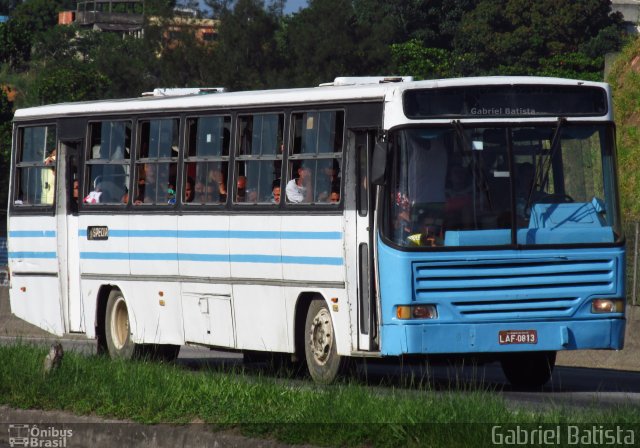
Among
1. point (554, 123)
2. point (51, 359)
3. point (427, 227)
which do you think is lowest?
point (51, 359)

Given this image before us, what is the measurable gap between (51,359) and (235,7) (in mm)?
95504

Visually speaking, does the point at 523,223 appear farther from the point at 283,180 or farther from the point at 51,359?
the point at 51,359

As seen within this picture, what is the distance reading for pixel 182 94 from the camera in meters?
18.8

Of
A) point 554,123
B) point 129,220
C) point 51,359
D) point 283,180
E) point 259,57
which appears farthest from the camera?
point 259,57

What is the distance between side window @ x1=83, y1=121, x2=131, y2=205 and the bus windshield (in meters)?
4.93

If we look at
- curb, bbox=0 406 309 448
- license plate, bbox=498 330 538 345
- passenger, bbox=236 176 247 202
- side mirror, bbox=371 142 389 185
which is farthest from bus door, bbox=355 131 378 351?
curb, bbox=0 406 309 448

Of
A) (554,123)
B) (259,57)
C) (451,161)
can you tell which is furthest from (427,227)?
(259,57)

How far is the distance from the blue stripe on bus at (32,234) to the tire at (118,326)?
45.3 inches

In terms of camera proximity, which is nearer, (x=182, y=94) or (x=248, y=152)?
(x=248, y=152)

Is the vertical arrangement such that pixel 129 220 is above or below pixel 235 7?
below

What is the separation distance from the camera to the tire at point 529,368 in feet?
52.6

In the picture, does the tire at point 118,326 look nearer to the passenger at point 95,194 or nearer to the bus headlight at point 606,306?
the passenger at point 95,194

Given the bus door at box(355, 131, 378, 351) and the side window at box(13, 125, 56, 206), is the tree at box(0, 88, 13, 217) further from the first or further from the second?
the bus door at box(355, 131, 378, 351)

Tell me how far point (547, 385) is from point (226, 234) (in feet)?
11.9
